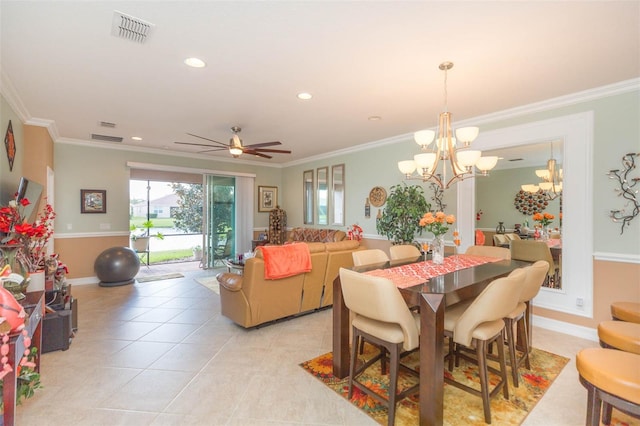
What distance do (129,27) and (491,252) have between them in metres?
4.03

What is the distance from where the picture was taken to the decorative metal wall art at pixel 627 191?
3061 millimetres

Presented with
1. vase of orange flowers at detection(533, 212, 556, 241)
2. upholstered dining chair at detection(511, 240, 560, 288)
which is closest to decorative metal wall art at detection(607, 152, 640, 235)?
vase of orange flowers at detection(533, 212, 556, 241)

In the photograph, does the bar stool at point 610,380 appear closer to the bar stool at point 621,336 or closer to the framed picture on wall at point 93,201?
the bar stool at point 621,336

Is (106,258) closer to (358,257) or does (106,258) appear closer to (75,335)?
(75,335)

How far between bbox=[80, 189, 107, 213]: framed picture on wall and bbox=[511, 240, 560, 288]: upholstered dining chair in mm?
7270

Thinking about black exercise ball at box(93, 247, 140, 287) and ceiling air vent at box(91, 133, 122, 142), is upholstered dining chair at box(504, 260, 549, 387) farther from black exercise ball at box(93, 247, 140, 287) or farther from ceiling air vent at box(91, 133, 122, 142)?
ceiling air vent at box(91, 133, 122, 142)

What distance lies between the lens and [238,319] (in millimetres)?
3561

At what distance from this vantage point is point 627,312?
2471 millimetres

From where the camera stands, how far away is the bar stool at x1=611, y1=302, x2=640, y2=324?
2422mm

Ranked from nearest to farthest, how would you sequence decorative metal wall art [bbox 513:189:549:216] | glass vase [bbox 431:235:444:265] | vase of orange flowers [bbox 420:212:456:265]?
vase of orange flowers [bbox 420:212:456:265]
glass vase [bbox 431:235:444:265]
decorative metal wall art [bbox 513:189:549:216]

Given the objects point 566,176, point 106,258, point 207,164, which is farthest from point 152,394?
point 207,164

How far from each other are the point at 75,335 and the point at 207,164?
4645 mm

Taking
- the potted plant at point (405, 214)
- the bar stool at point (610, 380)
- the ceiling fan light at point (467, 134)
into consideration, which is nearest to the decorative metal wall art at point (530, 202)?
the potted plant at point (405, 214)

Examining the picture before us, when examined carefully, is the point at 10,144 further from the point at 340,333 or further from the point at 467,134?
the point at 467,134
